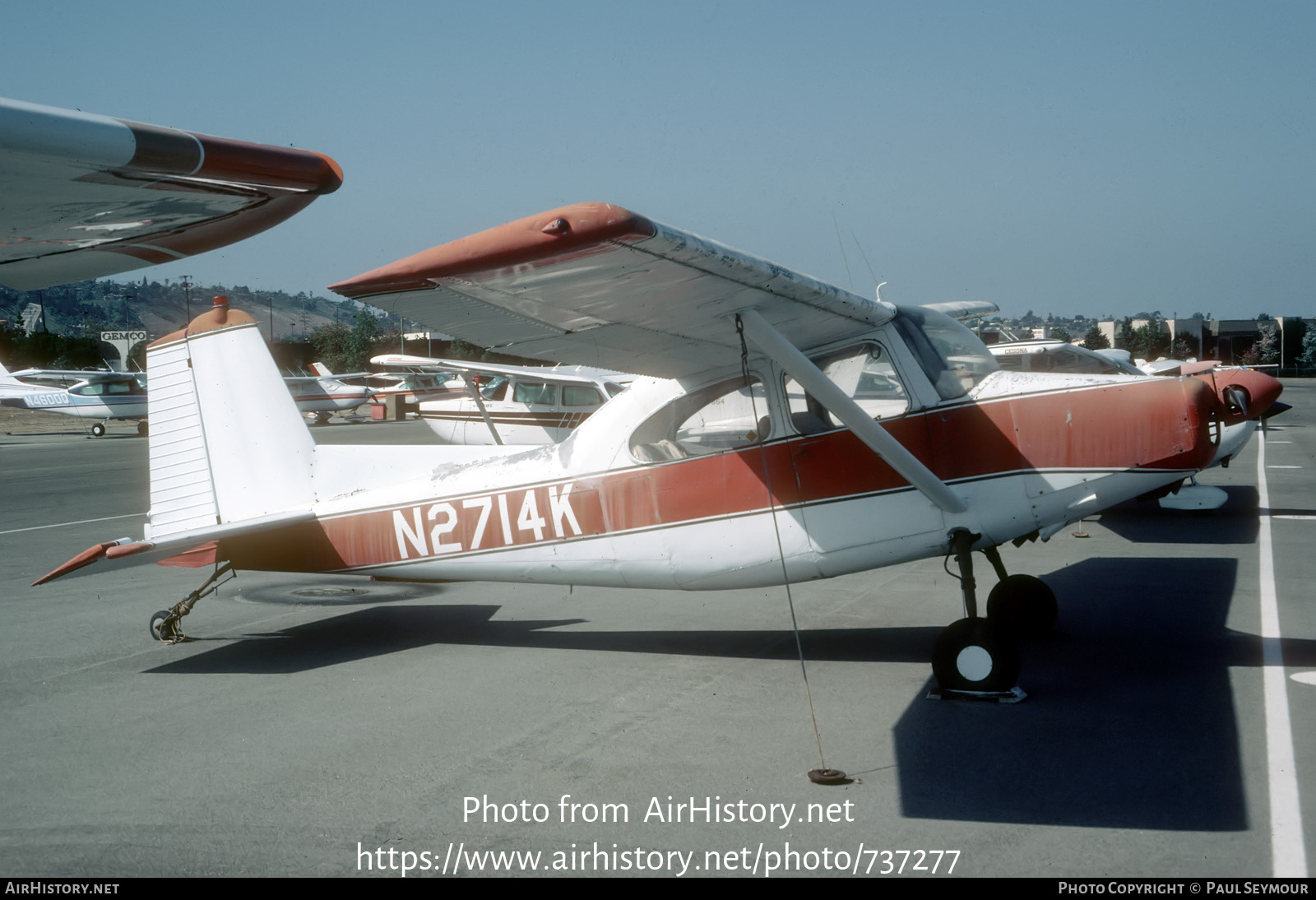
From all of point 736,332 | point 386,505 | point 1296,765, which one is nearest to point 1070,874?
point 1296,765

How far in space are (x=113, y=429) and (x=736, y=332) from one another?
4397 centimetres

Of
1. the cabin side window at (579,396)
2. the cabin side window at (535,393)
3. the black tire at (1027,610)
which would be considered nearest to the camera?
the black tire at (1027,610)

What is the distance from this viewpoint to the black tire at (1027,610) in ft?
21.5

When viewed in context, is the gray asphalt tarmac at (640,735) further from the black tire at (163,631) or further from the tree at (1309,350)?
the tree at (1309,350)

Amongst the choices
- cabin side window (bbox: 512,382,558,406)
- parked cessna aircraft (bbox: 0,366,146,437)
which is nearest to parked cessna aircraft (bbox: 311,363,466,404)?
parked cessna aircraft (bbox: 0,366,146,437)

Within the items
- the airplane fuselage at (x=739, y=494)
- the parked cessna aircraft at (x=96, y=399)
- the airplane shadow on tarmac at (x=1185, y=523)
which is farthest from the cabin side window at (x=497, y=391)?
the parked cessna aircraft at (x=96, y=399)

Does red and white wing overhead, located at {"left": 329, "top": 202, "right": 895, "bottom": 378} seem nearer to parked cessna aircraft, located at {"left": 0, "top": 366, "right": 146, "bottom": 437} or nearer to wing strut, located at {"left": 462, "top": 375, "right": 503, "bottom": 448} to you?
wing strut, located at {"left": 462, "top": 375, "right": 503, "bottom": 448}

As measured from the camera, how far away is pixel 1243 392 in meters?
5.97

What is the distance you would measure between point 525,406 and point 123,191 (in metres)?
19.2

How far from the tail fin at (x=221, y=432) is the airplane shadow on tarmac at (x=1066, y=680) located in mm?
1025

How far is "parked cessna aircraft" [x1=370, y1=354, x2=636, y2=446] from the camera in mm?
20859

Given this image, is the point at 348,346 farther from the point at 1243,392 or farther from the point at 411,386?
the point at 1243,392

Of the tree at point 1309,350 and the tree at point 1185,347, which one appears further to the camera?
the tree at point 1309,350

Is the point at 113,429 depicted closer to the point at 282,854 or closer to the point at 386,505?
the point at 386,505
